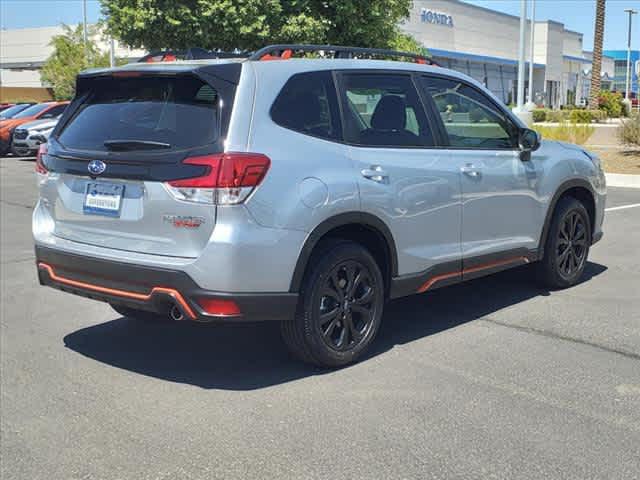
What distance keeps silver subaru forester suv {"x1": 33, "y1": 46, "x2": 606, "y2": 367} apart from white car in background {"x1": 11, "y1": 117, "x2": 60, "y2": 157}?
756 inches

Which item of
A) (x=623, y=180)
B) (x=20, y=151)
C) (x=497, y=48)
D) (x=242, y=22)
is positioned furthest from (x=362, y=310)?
(x=497, y=48)

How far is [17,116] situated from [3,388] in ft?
75.1

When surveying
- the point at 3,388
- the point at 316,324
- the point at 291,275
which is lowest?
the point at 3,388

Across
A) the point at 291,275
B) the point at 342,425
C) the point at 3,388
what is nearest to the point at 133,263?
the point at 291,275

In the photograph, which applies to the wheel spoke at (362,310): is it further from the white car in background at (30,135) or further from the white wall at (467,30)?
A: the white wall at (467,30)

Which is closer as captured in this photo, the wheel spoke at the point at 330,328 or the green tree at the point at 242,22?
the wheel spoke at the point at 330,328

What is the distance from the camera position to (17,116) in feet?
84.1

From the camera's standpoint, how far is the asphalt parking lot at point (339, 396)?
12.1ft

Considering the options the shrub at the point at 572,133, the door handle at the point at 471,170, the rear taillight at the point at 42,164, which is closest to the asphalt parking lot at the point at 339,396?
the door handle at the point at 471,170

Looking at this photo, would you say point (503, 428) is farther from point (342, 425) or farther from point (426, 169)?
point (426, 169)

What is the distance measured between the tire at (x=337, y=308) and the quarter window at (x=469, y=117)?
127 cm

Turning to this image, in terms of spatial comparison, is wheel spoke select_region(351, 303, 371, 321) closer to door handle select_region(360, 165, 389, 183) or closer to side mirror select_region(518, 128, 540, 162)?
door handle select_region(360, 165, 389, 183)

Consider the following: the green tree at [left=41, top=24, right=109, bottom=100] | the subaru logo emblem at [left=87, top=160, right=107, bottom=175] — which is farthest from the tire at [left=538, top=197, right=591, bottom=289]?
the green tree at [left=41, top=24, right=109, bottom=100]

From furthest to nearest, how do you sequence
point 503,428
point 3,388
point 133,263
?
1. point 3,388
2. point 133,263
3. point 503,428
